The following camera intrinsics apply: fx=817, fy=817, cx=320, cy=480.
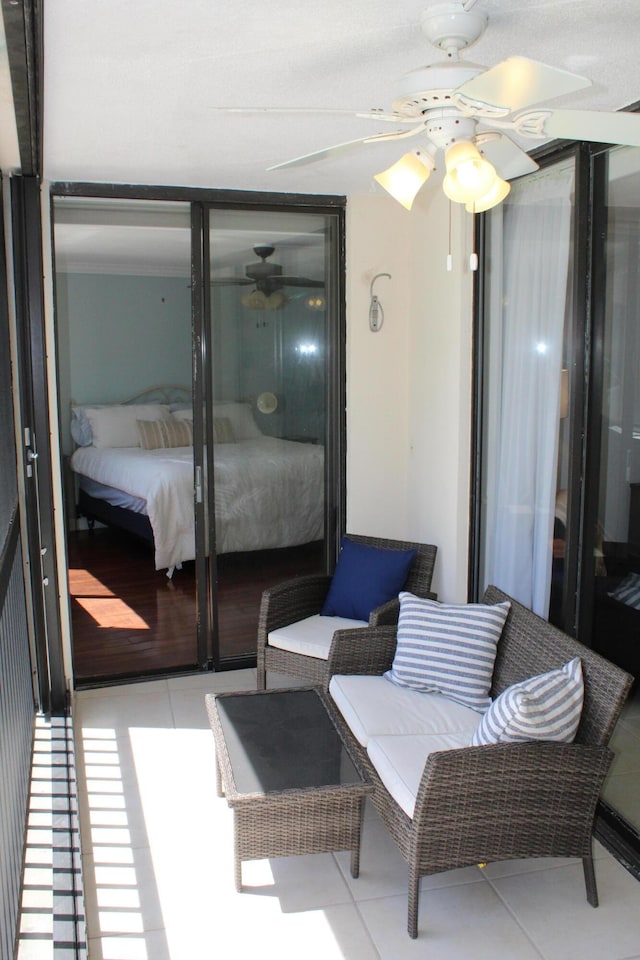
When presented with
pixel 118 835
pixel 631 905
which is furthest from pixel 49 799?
pixel 631 905

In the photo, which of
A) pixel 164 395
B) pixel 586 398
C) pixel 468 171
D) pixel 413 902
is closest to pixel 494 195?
pixel 468 171

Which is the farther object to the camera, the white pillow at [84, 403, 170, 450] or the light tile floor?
the white pillow at [84, 403, 170, 450]

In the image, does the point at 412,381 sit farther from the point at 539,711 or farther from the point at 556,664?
the point at 539,711

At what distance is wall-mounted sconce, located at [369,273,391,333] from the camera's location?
4.27 m

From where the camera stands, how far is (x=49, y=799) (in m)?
3.04

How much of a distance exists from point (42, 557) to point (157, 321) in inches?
167

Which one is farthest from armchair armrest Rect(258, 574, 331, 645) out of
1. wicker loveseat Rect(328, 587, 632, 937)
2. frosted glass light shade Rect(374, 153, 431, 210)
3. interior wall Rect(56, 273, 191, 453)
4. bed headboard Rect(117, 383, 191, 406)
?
interior wall Rect(56, 273, 191, 453)

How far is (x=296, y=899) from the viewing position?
255 centimetres

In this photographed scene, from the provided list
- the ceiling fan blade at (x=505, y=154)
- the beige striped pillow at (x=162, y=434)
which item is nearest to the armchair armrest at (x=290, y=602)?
the ceiling fan blade at (x=505, y=154)

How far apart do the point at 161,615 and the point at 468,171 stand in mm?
3820

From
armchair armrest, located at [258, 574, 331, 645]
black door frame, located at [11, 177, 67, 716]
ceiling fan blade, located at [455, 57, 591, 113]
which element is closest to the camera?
ceiling fan blade, located at [455, 57, 591, 113]

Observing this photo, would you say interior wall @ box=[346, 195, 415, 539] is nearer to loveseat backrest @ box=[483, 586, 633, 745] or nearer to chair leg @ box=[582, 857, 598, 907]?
loveseat backrest @ box=[483, 586, 633, 745]

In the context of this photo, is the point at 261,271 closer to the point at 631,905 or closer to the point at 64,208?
the point at 64,208

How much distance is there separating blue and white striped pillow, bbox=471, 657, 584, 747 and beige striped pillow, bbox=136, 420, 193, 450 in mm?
5080
